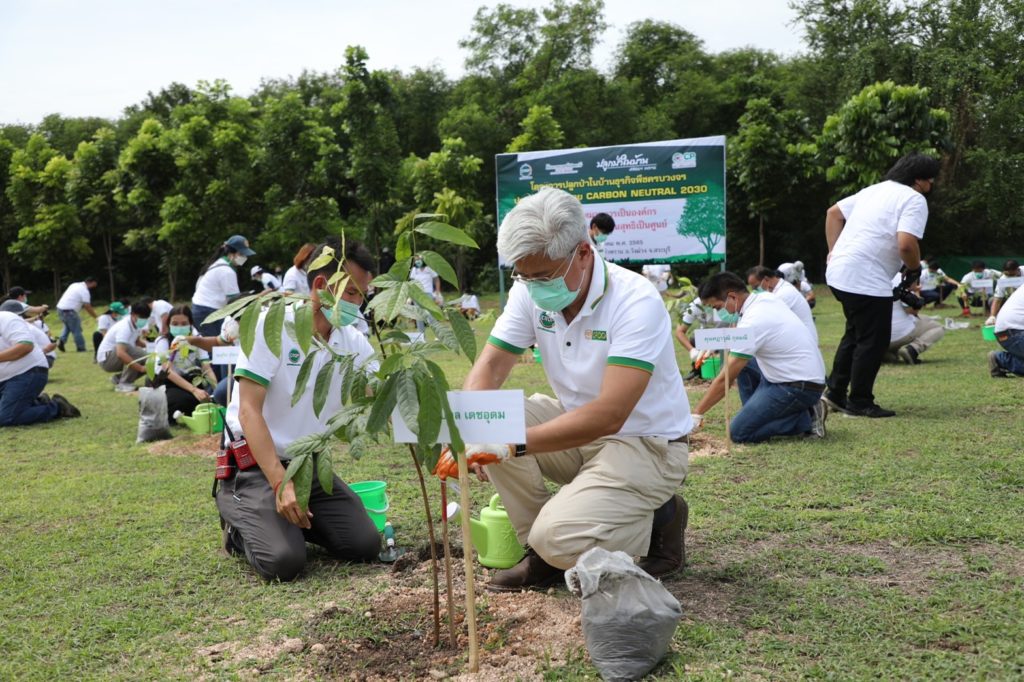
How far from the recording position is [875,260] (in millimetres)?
6359

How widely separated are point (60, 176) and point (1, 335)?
977 inches

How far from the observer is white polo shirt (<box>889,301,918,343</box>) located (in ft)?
32.2

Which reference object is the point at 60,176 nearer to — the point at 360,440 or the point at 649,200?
the point at 649,200

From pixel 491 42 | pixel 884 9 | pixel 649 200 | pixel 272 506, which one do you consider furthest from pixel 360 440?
pixel 491 42

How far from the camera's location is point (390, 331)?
2674 mm

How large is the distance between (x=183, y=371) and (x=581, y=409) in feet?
19.0

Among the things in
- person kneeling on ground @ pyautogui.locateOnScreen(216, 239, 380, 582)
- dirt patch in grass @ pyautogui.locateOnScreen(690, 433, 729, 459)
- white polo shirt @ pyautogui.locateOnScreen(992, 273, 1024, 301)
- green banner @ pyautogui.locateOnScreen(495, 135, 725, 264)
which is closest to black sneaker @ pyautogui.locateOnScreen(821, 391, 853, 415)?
dirt patch in grass @ pyautogui.locateOnScreen(690, 433, 729, 459)

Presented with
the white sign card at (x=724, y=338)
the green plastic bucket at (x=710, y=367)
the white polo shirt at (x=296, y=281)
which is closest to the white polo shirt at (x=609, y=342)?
the white sign card at (x=724, y=338)

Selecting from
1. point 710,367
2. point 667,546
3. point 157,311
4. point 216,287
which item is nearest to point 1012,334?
point 710,367

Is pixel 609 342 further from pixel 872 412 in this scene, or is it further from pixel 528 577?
pixel 872 412

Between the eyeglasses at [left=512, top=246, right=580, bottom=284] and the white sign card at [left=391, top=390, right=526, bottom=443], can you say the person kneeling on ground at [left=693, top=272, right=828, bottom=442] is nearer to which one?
the eyeglasses at [left=512, top=246, right=580, bottom=284]

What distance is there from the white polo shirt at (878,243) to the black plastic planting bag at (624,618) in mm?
4402

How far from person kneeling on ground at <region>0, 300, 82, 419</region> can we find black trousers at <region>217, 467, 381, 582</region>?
5.10m

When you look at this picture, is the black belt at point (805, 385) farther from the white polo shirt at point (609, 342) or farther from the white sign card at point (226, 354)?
the white sign card at point (226, 354)
